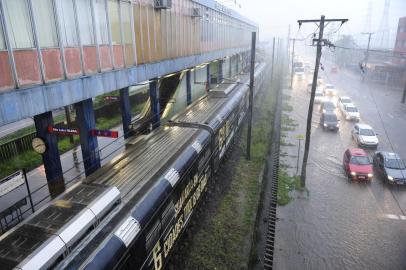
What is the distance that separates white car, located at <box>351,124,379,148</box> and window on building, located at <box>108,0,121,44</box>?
19.4 meters

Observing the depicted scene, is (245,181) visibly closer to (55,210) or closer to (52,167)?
(52,167)

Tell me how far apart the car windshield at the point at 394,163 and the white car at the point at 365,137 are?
173 inches

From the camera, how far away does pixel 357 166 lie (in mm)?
17938

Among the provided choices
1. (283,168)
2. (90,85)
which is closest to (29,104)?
(90,85)

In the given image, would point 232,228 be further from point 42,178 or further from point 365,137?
point 365,137

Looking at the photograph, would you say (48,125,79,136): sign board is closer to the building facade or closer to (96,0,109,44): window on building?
the building facade

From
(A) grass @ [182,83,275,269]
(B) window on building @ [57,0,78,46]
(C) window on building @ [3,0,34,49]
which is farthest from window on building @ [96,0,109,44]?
(A) grass @ [182,83,275,269]

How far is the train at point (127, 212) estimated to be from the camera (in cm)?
563

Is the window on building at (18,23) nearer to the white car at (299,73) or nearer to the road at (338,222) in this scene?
the road at (338,222)

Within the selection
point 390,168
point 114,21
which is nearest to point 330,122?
point 390,168

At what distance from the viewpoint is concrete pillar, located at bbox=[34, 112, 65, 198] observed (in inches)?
384

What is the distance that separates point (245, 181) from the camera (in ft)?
55.7

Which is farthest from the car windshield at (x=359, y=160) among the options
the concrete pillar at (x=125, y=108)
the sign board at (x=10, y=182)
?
the sign board at (x=10, y=182)

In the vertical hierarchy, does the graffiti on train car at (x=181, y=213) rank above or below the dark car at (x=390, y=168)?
above
